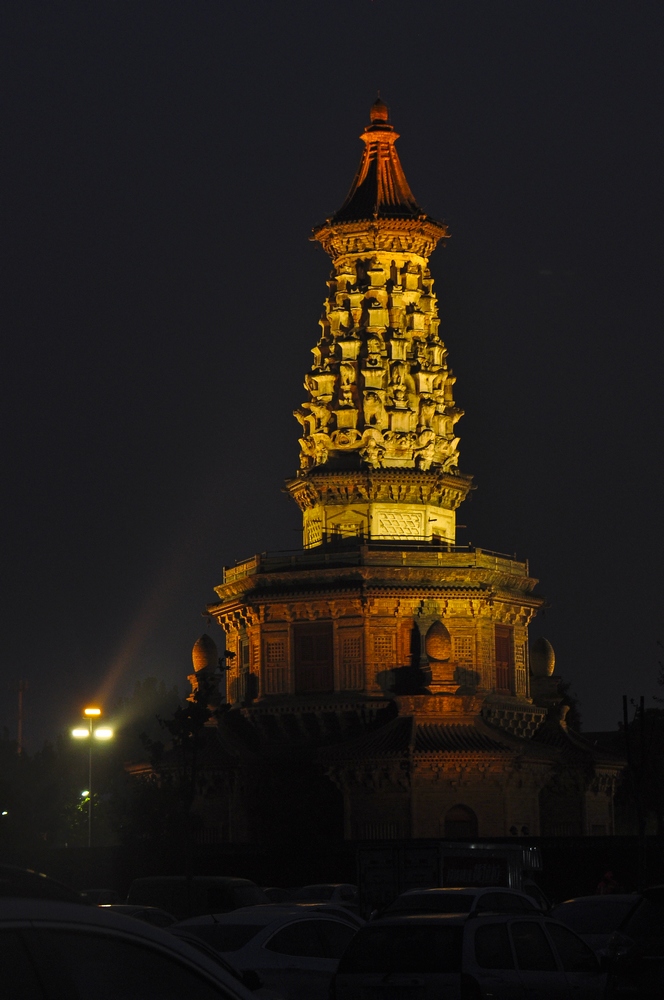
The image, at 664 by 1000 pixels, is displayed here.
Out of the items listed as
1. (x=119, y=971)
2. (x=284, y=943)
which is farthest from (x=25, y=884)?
(x=284, y=943)

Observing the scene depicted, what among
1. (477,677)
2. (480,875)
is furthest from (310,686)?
(480,875)

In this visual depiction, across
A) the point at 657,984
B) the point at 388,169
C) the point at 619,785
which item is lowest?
the point at 657,984

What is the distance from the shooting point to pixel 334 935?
24453mm

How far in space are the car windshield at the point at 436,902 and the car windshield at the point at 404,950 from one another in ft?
12.1

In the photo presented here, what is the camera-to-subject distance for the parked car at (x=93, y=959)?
652cm

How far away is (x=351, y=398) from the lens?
80.5 m

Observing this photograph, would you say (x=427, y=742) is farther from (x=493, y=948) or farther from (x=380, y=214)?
(x=493, y=948)

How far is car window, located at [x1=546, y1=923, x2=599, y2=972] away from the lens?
67.3ft

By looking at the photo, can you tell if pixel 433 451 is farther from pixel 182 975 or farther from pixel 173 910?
pixel 182 975

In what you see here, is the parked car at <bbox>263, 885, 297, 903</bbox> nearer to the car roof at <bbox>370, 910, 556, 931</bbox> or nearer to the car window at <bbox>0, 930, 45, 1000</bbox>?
the car roof at <bbox>370, 910, 556, 931</bbox>

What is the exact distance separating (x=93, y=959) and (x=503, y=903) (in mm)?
17556

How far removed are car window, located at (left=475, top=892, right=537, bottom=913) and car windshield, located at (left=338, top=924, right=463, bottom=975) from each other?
406cm

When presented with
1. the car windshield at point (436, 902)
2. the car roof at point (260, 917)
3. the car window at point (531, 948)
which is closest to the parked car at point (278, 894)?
the car roof at point (260, 917)

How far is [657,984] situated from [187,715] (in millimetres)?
52039
